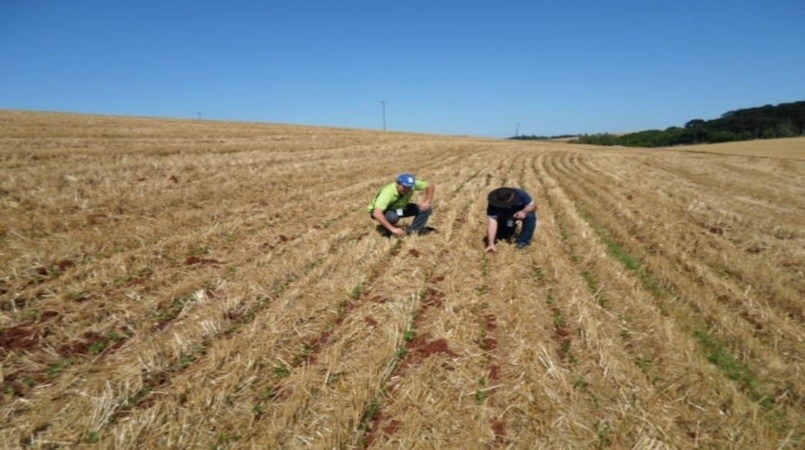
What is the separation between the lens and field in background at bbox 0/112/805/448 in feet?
11.3

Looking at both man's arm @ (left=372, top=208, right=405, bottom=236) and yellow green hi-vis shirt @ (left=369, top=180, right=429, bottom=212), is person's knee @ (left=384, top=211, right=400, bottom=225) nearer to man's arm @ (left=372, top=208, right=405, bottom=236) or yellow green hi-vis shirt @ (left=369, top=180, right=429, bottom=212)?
yellow green hi-vis shirt @ (left=369, top=180, right=429, bottom=212)

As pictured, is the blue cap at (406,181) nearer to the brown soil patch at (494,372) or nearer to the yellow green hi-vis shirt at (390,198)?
the yellow green hi-vis shirt at (390,198)

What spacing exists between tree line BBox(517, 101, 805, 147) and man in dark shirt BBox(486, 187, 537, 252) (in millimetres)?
99231

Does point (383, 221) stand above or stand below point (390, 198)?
below

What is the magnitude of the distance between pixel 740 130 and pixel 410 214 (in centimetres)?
10779

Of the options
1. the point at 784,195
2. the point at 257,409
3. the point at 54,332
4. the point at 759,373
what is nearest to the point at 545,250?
the point at 759,373

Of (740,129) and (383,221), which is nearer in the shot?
(383,221)

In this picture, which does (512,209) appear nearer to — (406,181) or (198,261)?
(406,181)

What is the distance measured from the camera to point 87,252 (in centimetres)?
679

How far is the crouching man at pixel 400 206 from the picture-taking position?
793cm

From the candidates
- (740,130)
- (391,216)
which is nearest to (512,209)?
(391,216)

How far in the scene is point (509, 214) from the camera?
7.90 m

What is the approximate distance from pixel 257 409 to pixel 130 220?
6.93 m

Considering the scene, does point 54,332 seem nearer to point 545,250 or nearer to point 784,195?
point 545,250
